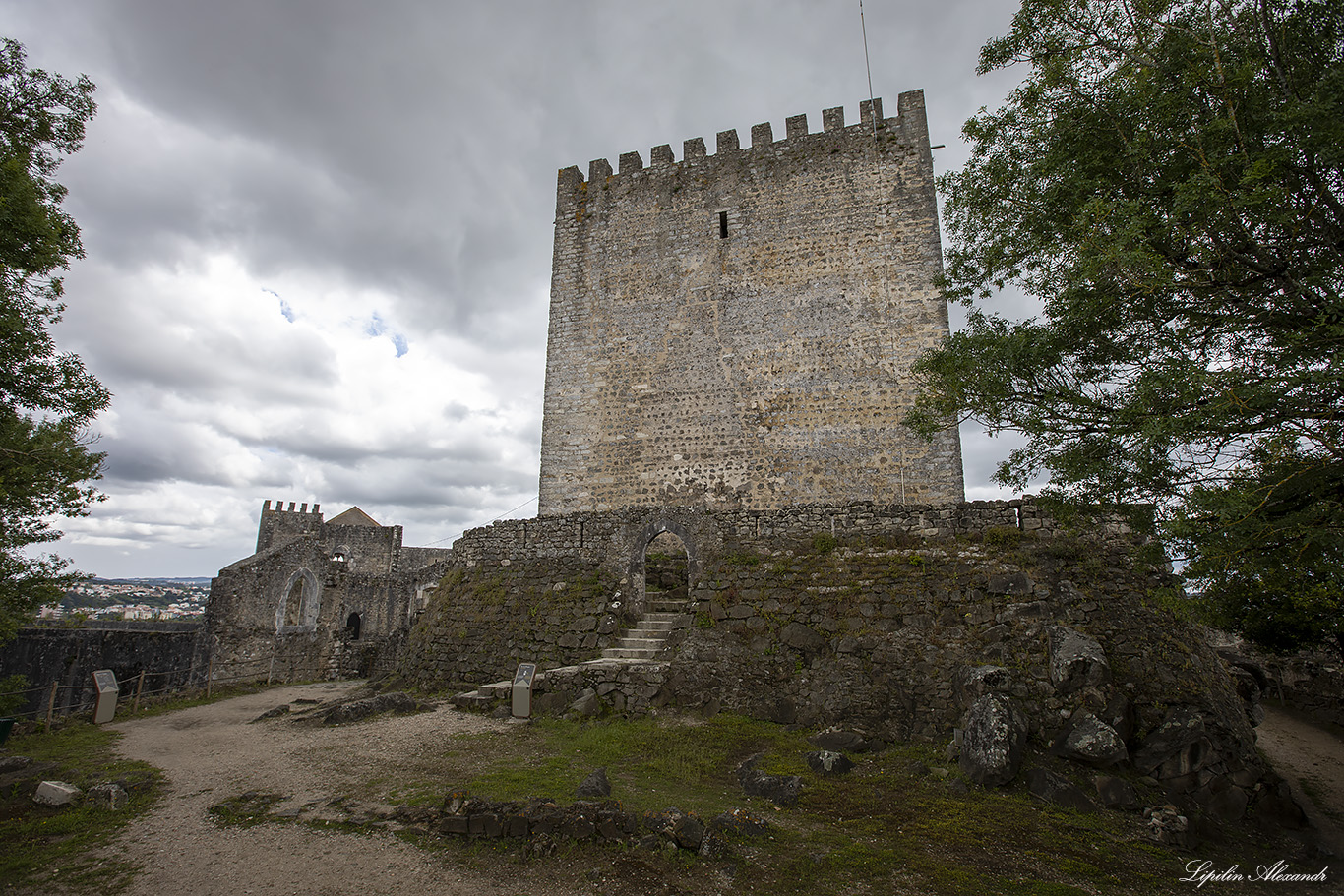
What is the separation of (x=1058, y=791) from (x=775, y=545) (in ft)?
16.7

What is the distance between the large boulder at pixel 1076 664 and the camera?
691cm

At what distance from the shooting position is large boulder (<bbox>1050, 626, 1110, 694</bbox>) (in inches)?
272

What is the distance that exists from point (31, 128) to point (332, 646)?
14614mm

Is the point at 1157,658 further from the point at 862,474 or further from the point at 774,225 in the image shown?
the point at 774,225

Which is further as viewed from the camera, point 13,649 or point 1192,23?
point 13,649

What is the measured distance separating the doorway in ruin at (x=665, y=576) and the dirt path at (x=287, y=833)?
4.28 metres

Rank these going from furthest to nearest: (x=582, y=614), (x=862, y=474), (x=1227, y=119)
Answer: (x=862, y=474)
(x=582, y=614)
(x=1227, y=119)

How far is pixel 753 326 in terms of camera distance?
15.8m

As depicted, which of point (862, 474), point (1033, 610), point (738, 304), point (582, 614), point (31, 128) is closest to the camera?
point (1033, 610)

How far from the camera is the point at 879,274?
1496 cm

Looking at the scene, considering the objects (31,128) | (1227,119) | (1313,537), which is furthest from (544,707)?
(31,128)

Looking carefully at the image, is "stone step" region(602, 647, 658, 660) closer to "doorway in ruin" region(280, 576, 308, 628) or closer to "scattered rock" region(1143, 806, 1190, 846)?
"scattered rock" region(1143, 806, 1190, 846)

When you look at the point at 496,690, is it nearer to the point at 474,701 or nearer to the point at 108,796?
the point at 474,701

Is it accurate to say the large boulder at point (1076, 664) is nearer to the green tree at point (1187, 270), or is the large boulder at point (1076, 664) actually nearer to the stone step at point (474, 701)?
the green tree at point (1187, 270)
